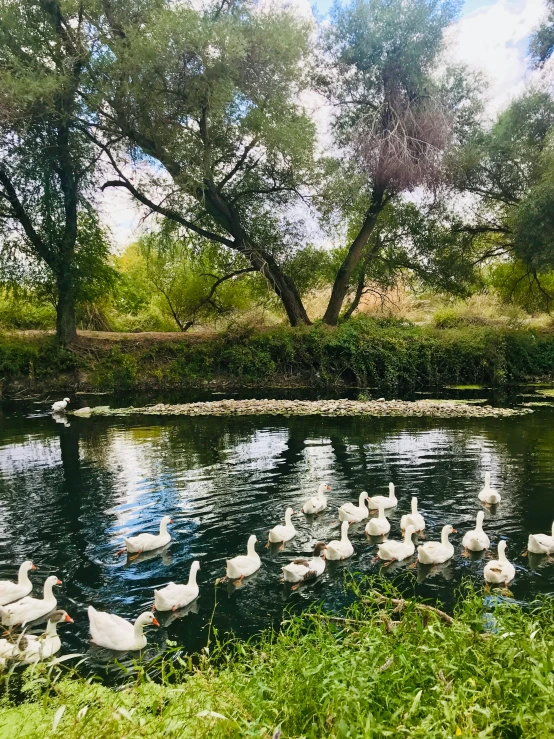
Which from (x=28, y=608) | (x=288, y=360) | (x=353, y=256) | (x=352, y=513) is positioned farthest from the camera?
(x=353, y=256)

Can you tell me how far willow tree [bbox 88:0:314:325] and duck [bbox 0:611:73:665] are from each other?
19.4 m

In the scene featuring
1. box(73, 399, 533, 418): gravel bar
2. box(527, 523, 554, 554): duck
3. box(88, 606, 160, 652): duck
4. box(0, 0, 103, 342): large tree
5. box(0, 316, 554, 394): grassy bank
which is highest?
box(0, 0, 103, 342): large tree

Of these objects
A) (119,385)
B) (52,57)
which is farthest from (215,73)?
(119,385)

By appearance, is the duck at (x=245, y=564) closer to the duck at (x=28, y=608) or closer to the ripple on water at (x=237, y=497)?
the ripple on water at (x=237, y=497)

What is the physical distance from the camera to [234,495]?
11289mm

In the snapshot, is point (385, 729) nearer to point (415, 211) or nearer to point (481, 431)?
point (481, 431)

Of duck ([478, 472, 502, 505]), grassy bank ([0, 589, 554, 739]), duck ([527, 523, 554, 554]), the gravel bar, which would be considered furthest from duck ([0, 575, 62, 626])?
the gravel bar

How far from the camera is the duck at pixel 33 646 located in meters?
5.62

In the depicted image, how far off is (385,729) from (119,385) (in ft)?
82.4

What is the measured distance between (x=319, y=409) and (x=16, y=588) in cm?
1437

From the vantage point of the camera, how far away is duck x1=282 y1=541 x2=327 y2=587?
24.5 ft

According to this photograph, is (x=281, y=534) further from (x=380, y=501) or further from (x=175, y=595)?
(x=175, y=595)

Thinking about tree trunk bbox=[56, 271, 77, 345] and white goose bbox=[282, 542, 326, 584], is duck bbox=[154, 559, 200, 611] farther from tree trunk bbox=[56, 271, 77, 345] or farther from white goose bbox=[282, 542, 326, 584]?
tree trunk bbox=[56, 271, 77, 345]

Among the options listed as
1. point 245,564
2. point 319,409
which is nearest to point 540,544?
point 245,564
